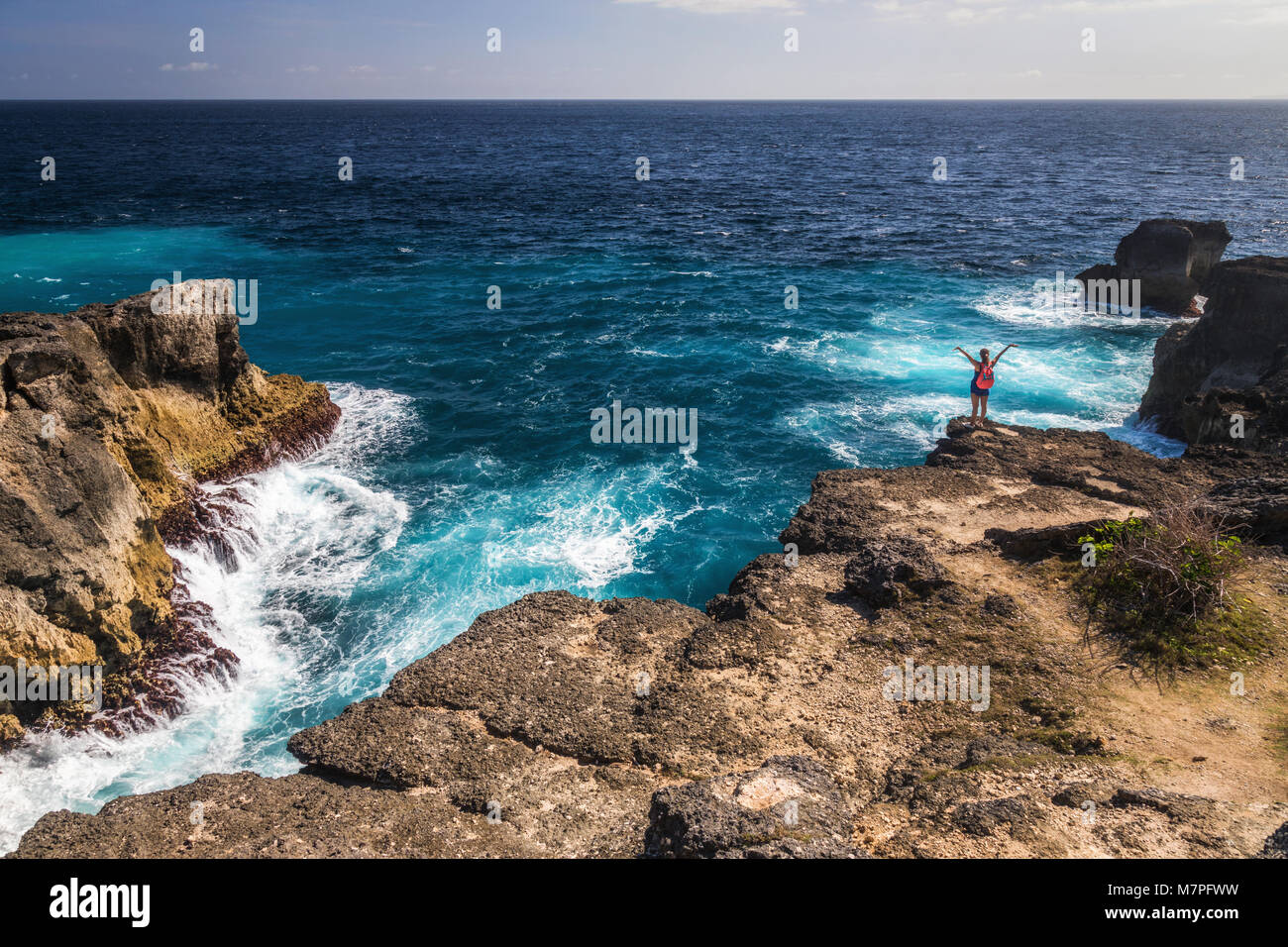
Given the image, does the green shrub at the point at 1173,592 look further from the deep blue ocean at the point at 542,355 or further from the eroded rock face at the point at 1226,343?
the eroded rock face at the point at 1226,343

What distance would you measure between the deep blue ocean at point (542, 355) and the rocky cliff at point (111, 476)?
124cm

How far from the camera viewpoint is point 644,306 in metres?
42.4

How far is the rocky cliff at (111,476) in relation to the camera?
14352mm

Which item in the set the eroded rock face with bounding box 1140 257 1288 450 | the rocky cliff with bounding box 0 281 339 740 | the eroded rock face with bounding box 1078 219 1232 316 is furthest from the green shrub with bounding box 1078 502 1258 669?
the eroded rock face with bounding box 1078 219 1232 316

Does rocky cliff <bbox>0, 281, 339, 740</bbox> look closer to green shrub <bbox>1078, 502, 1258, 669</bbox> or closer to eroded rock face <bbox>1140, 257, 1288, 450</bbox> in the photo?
green shrub <bbox>1078, 502, 1258, 669</bbox>

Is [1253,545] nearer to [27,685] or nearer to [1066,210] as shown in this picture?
[27,685]

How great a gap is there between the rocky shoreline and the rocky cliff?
655 centimetres

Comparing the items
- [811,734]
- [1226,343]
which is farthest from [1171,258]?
[811,734]

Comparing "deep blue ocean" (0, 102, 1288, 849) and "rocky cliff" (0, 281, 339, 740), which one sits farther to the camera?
"deep blue ocean" (0, 102, 1288, 849)

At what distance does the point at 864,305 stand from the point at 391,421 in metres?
26.7

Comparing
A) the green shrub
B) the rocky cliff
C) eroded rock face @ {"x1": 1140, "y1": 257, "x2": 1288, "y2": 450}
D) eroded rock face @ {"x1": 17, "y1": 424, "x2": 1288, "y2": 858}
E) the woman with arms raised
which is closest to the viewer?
eroded rock face @ {"x1": 17, "y1": 424, "x2": 1288, "y2": 858}

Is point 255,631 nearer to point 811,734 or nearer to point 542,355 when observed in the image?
point 811,734

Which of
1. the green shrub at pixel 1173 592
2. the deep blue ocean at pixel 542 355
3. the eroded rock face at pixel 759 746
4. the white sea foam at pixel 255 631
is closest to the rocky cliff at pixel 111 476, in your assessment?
the white sea foam at pixel 255 631

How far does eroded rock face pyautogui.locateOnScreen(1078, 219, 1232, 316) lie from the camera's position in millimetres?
38219
